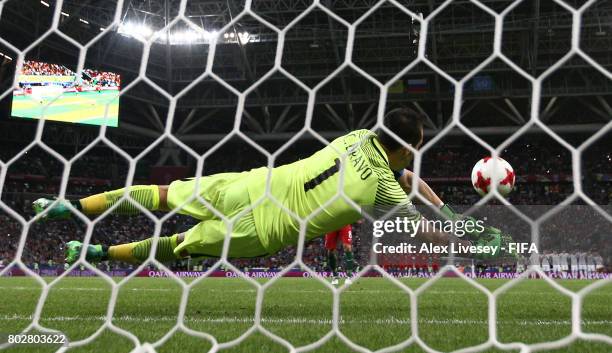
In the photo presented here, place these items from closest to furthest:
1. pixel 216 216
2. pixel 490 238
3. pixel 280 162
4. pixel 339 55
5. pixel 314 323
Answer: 1. pixel 490 238
2. pixel 216 216
3. pixel 314 323
4. pixel 339 55
5. pixel 280 162

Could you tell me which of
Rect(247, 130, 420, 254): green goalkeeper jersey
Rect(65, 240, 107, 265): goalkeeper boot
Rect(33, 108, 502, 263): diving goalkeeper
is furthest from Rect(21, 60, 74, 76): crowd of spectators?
Rect(247, 130, 420, 254): green goalkeeper jersey

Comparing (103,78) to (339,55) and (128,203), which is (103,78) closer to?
(339,55)

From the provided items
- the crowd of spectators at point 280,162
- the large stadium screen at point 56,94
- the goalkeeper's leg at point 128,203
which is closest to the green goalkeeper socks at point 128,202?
the goalkeeper's leg at point 128,203

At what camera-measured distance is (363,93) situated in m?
22.7

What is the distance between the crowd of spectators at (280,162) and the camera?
15227 mm

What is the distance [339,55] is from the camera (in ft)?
64.8

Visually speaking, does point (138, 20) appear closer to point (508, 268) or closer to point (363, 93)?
point (363, 93)

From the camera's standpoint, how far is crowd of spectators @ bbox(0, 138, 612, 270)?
15.2 meters

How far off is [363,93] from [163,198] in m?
20.2

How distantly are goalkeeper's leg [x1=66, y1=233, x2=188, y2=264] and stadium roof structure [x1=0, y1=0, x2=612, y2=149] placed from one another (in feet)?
47.7

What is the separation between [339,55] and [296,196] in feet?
57.7

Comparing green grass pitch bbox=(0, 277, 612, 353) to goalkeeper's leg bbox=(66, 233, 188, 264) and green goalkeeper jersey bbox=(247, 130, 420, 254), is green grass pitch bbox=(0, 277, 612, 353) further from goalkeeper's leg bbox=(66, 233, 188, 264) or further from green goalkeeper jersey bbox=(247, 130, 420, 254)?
green goalkeeper jersey bbox=(247, 130, 420, 254)

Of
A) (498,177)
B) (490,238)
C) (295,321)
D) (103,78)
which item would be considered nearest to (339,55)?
(103,78)

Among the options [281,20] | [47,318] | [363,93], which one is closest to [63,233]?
[281,20]
